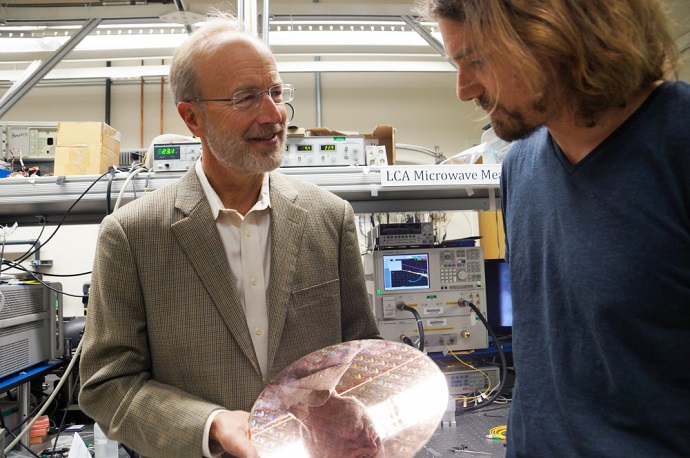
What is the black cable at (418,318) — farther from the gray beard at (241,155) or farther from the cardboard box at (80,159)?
the cardboard box at (80,159)

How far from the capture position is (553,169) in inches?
33.4

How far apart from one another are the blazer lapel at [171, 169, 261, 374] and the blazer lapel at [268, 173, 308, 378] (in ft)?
0.20

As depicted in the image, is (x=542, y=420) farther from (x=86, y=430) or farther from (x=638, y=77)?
(x=86, y=430)

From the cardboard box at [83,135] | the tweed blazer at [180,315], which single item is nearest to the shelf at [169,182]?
the cardboard box at [83,135]

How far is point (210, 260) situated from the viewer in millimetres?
1090

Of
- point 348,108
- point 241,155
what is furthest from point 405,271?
point 348,108

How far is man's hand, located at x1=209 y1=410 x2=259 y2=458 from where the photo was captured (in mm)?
792

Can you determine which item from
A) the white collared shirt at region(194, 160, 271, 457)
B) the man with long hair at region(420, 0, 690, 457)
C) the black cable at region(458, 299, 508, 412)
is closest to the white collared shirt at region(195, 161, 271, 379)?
the white collared shirt at region(194, 160, 271, 457)

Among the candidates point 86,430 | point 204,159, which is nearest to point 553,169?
point 204,159

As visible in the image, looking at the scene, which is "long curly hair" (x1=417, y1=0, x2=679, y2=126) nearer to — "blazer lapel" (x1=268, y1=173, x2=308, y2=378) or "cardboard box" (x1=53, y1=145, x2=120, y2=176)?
"blazer lapel" (x1=268, y1=173, x2=308, y2=378)

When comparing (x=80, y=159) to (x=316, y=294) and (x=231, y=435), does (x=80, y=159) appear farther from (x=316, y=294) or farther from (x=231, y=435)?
(x=231, y=435)

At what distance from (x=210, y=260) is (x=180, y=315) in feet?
0.46

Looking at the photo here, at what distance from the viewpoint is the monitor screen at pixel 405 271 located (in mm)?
2139

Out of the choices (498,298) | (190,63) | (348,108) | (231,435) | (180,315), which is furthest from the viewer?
(348,108)
